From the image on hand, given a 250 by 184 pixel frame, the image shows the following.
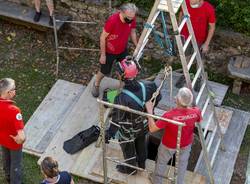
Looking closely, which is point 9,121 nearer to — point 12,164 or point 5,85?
point 5,85

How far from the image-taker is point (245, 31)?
873cm

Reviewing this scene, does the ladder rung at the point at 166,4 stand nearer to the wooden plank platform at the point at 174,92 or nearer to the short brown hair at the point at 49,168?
the wooden plank platform at the point at 174,92

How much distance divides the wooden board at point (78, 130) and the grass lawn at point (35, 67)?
0.64 meters

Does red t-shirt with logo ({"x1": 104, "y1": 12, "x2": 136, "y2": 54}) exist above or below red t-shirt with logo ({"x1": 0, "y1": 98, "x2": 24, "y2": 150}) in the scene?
above

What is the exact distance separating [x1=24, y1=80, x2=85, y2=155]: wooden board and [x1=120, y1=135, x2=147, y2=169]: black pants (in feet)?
5.16

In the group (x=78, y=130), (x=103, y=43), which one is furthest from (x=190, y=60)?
(x=78, y=130)

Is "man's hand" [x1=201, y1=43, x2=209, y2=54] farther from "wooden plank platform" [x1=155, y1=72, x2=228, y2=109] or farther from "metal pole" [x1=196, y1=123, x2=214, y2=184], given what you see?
"metal pole" [x1=196, y1=123, x2=214, y2=184]

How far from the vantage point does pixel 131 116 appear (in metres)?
6.36

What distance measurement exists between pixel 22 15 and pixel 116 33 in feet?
9.55

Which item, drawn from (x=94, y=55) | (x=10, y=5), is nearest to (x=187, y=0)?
(x=94, y=55)

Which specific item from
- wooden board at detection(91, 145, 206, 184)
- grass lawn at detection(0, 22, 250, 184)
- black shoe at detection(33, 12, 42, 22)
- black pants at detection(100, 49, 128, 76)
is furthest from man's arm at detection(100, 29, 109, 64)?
black shoe at detection(33, 12, 42, 22)

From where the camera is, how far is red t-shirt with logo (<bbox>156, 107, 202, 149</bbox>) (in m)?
6.00

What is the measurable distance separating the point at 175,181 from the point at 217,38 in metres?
3.36

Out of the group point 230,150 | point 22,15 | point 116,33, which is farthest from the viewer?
point 22,15
